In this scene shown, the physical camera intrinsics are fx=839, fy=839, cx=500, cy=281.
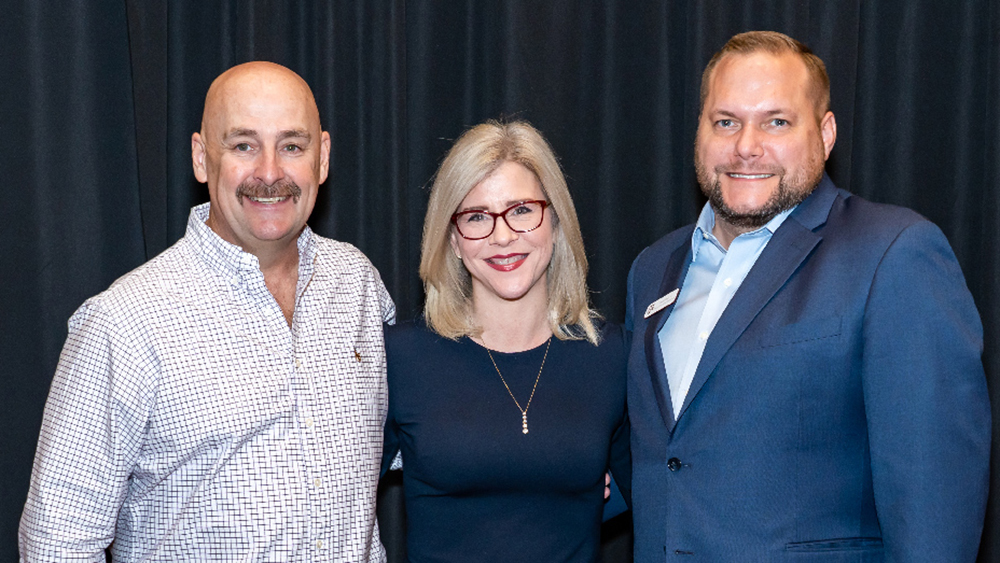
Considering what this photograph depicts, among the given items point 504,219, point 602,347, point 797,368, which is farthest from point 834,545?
point 504,219

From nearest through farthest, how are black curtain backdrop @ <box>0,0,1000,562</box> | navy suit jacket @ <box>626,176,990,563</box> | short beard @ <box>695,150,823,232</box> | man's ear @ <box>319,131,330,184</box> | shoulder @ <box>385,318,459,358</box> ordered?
navy suit jacket @ <box>626,176,990,563</box> → short beard @ <box>695,150,823,232</box> → man's ear @ <box>319,131,330,184</box> → shoulder @ <box>385,318,459,358</box> → black curtain backdrop @ <box>0,0,1000,562</box>

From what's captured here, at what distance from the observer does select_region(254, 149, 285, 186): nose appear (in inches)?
79.9

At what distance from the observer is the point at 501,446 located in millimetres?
2166

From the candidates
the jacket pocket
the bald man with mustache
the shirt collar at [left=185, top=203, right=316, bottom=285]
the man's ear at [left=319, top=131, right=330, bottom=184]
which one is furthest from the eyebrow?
the jacket pocket

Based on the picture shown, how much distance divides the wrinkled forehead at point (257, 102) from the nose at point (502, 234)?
0.56 meters

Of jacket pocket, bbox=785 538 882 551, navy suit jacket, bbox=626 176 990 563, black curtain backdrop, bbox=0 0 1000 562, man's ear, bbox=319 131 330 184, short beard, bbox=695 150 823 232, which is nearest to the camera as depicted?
navy suit jacket, bbox=626 176 990 563

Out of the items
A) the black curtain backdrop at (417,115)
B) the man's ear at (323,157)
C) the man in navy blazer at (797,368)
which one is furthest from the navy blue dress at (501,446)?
the black curtain backdrop at (417,115)

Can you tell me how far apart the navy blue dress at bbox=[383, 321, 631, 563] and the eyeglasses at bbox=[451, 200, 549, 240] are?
314mm

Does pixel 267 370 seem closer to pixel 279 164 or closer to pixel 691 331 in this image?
pixel 279 164

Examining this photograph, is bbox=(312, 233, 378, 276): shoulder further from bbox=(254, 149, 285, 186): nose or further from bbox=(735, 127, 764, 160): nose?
bbox=(735, 127, 764, 160): nose

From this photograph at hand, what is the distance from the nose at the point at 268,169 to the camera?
2.03m

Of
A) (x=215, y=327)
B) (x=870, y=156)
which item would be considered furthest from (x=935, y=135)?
(x=215, y=327)

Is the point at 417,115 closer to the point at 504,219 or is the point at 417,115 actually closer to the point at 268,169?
the point at 504,219

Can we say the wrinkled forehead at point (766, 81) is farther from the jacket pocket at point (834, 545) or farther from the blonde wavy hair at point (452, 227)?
the jacket pocket at point (834, 545)
